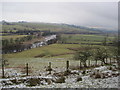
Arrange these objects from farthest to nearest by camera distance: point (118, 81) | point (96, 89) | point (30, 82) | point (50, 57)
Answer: point (50, 57), point (30, 82), point (118, 81), point (96, 89)

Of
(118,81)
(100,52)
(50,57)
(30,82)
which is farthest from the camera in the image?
(50,57)

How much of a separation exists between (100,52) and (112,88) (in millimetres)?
7359

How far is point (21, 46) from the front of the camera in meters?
32.1

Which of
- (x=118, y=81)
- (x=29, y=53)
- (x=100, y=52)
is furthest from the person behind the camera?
(x=29, y=53)

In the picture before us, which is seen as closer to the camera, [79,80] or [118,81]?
[118,81]

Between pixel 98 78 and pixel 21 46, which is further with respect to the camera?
pixel 21 46

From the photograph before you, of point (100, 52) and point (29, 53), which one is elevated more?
point (100, 52)

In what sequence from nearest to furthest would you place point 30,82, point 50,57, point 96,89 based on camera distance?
point 96,89 → point 30,82 → point 50,57

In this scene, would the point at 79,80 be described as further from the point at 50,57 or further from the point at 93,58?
the point at 50,57

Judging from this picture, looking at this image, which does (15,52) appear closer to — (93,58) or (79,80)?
(93,58)

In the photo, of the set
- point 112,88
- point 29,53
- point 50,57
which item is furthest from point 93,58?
point 29,53

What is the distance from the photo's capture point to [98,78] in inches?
401

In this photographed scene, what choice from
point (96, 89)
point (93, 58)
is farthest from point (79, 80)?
point (93, 58)

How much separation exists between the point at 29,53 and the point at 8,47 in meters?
4.68
